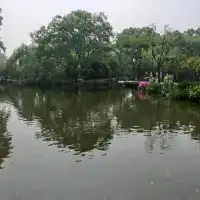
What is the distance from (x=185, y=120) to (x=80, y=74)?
3998 centimetres

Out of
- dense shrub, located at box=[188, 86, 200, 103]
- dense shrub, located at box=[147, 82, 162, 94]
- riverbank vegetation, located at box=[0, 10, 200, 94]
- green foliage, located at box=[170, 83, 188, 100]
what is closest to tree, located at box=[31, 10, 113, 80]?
riverbank vegetation, located at box=[0, 10, 200, 94]

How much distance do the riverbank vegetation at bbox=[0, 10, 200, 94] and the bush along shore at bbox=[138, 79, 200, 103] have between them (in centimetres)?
1160

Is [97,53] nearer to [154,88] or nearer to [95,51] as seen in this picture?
[95,51]

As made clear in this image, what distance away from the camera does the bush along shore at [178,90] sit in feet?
92.3

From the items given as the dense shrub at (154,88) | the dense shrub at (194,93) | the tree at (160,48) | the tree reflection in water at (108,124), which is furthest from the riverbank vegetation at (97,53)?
the tree reflection in water at (108,124)

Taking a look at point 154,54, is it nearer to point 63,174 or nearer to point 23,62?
point 23,62

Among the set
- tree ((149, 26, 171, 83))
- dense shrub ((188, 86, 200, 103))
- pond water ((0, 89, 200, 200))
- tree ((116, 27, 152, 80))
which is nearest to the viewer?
pond water ((0, 89, 200, 200))

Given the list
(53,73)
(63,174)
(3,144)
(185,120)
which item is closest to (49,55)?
(53,73)

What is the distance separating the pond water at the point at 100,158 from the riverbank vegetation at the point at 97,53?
30.8 metres

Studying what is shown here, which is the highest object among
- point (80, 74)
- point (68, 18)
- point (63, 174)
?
point (68, 18)

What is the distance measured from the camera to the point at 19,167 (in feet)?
34.8

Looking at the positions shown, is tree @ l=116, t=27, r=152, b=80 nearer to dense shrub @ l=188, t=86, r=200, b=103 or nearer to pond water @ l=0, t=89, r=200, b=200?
dense shrub @ l=188, t=86, r=200, b=103

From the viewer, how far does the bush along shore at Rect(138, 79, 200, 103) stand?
28.1m

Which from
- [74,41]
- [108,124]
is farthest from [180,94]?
[74,41]
